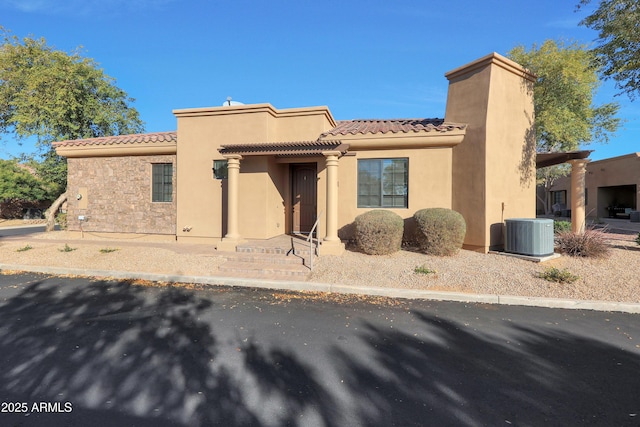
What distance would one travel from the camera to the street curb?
18.2ft

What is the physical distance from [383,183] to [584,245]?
5806 mm

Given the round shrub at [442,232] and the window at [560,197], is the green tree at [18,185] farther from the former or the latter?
the window at [560,197]

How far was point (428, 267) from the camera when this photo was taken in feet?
24.9

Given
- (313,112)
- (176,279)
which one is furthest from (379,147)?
(176,279)

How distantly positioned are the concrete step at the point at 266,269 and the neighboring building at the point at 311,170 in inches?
58.0

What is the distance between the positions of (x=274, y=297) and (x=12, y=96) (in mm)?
20222

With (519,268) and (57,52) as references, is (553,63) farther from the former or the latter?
(57,52)

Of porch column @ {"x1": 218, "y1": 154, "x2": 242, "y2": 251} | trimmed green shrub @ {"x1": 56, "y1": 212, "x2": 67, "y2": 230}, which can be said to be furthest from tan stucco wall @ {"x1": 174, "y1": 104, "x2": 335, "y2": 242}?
trimmed green shrub @ {"x1": 56, "y1": 212, "x2": 67, "y2": 230}

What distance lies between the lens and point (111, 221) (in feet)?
40.9

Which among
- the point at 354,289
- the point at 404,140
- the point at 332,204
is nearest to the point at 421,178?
the point at 404,140

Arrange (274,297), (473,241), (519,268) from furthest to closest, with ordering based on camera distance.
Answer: (473,241) → (519,268) → (274,297)

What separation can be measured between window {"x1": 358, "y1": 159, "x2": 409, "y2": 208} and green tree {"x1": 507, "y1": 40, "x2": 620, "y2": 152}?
444 inches

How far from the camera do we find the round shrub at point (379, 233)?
8547 millimetres

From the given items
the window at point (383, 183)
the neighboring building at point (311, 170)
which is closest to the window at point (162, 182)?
the neighboring building at point (311, 170)
